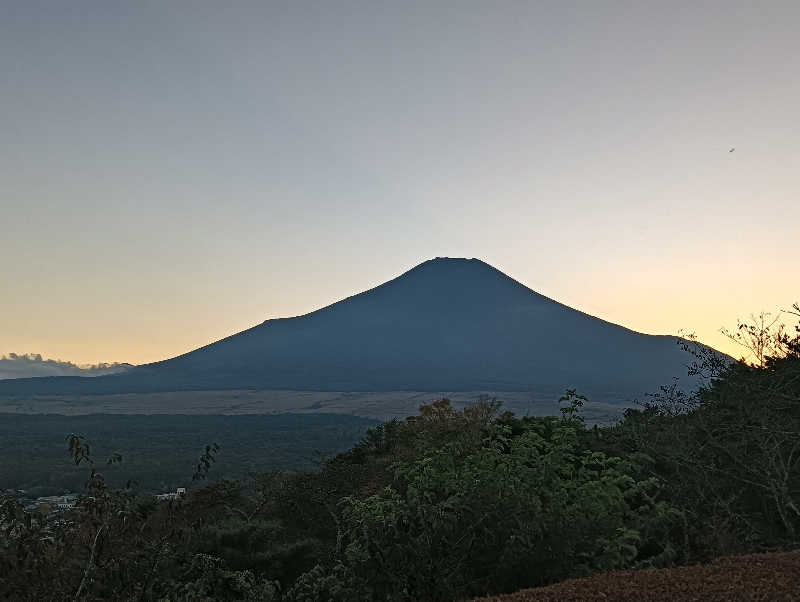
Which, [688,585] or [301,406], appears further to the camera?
[301,406]

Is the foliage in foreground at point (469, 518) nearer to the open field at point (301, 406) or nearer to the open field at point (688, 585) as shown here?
the open field at point (688, 585)

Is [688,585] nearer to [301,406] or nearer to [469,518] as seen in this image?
[469,518]

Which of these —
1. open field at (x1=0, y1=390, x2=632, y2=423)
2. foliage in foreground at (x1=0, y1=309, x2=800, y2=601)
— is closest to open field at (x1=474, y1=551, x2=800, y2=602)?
foliage in foreground at (x1=0, y1=309, x2=800, y2=601)

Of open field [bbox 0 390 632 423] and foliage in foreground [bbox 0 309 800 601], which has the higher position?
foliage in foreground [bbox 0 309 800 601]

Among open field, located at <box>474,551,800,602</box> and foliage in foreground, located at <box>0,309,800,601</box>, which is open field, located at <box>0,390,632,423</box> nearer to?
foliage in foreground, located at <box>0,309,800,601</box>

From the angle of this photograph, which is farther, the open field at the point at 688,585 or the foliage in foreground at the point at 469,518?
the foliage in foreground at the point at 469,518

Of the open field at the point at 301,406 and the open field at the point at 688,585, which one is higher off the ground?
the open field at the point at 688,585

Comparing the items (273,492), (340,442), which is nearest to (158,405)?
(340,442)

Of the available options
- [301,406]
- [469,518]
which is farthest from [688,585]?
[301,406]

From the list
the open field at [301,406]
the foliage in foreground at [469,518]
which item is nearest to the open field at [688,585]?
the foliage in foreground at [469,518]
